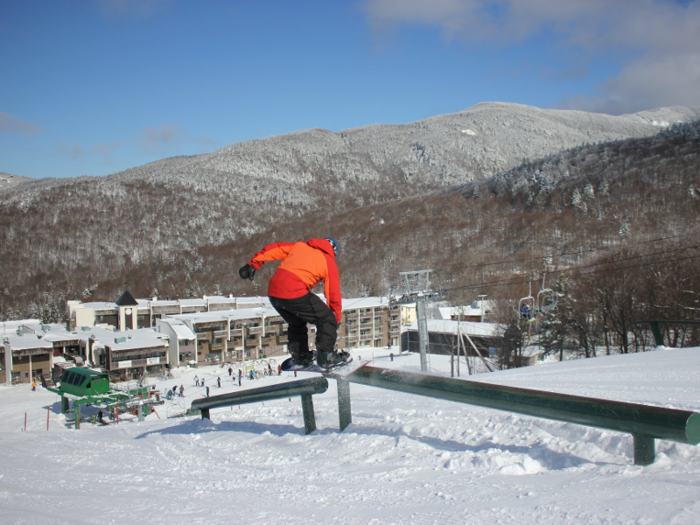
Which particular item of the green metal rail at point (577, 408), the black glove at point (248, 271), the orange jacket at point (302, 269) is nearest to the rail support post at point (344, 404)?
the green metal rail at point (577, 408)

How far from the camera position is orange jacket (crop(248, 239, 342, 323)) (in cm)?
464

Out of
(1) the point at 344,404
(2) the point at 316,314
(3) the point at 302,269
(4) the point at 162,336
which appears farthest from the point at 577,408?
(4) the point at 162,336

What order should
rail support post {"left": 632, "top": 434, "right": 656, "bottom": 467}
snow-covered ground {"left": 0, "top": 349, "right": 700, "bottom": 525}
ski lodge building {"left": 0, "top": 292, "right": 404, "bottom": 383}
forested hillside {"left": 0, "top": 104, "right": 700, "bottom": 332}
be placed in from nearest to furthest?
snow-covered ground {"left": 0, "top": 349, "right": 700, "bottom": 525} → rail support post {"left": 632, "top": 434, "right": 656, "bottom": 467} → ski lodge building {"left": 0, "top": 292, "right": 404, "bottom": 383} → forested hillside {"left": 0, "top": 104, "right": 700, "bottom": 332}

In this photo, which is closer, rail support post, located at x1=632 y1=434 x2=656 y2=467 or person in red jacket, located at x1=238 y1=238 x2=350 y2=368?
rail support post, located at x1=632 y1=434 x2=656 y2=467

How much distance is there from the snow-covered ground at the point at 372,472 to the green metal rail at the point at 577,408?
0.22 meters

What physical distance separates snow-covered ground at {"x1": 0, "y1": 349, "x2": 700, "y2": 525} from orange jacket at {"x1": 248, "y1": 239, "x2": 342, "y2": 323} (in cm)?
142

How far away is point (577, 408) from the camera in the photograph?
2.85 meters

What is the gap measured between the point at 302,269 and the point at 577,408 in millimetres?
2783

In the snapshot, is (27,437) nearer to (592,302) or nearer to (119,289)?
(592,302)

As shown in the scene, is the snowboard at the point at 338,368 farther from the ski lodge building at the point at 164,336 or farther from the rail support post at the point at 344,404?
the ski lodge building at the point at 164,336

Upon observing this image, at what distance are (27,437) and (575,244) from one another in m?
99.8

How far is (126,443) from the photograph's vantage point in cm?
518

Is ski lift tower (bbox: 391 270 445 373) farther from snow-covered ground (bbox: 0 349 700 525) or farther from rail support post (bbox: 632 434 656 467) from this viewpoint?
rail support post (bbox: 632 434 656 467)

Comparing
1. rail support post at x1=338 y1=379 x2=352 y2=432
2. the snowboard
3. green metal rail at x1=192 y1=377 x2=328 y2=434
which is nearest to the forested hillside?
green metal rail at x1=192 y1=377 x2=328 y2=434
